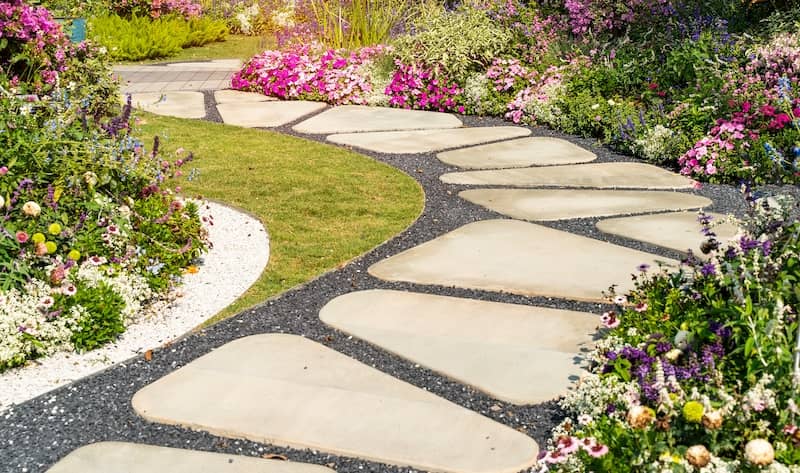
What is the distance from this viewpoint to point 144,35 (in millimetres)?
11227

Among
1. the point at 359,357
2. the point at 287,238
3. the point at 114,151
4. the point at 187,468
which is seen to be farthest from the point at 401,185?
the point at 187,468

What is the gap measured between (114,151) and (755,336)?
105 inches

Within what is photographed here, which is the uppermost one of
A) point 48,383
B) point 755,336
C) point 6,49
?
point 6,49

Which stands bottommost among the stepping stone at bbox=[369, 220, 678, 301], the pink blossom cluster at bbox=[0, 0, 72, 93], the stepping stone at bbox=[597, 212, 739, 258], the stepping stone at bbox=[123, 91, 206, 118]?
the stepping stone at bbox=[369, 220, 678, 301]

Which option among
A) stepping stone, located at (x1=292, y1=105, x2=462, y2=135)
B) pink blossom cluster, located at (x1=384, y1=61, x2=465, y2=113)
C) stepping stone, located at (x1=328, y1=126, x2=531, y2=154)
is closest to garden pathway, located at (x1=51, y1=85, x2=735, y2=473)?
stepping stone, located at (x1=328, y1=126, x2=531, y2=154)

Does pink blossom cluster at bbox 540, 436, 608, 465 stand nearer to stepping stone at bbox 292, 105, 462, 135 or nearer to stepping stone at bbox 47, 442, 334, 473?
stepping stone at bbox 47, 442, 334, 473

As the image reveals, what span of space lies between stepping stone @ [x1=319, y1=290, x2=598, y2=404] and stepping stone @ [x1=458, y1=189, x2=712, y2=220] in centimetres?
121

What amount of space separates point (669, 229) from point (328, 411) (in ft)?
7.19

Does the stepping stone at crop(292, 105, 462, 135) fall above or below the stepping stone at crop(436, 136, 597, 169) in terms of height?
above

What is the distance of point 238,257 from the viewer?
13.3 ft

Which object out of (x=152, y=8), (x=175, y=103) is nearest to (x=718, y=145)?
(x=175, y=103)

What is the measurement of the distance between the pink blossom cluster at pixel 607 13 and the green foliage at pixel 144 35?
5.39m

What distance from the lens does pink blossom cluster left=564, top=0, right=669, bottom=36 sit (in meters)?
7.47

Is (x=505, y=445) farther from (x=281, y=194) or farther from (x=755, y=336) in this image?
(x=281, y=194)
